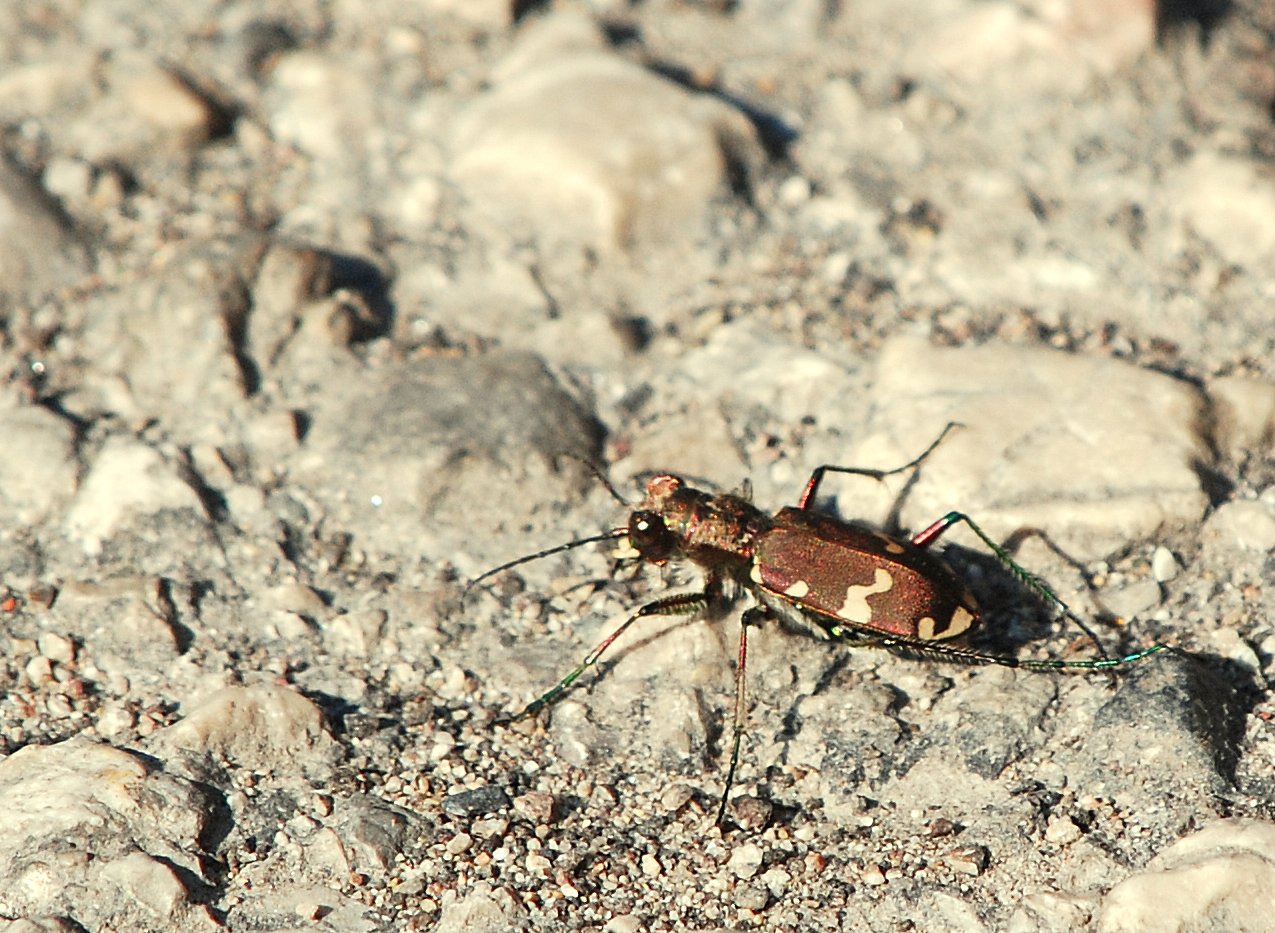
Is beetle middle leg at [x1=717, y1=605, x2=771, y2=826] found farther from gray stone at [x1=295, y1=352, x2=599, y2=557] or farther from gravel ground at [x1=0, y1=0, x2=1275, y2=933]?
gray stone at [x1=295, y1=352, x2=599, y2=557]

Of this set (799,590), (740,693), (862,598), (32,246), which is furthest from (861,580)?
(32,246)

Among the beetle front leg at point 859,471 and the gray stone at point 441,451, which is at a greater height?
the beetle front leg at point 859,471

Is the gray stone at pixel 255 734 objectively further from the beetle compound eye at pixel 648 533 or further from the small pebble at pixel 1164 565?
the small pebble at pixel 1164 565

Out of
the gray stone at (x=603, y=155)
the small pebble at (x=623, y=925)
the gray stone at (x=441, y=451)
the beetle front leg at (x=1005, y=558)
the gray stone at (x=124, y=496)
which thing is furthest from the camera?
the gray stone at (x=603, y=155)

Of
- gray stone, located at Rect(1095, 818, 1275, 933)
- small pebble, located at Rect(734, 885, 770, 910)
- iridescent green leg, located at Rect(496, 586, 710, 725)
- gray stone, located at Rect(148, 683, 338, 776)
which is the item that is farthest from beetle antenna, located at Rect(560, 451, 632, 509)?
gray stone, located at Rect(1095, 818, 1275, 933)

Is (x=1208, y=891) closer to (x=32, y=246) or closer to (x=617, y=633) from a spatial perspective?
(x=617, y=633)

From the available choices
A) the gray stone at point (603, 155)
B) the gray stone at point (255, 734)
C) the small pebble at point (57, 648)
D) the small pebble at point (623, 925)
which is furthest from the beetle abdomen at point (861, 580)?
the small pebble at point (57, 648)

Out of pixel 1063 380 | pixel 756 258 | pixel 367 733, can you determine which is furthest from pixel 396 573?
pixel 1063 380

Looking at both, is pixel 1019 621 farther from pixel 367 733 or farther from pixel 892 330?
pixel 367 733
